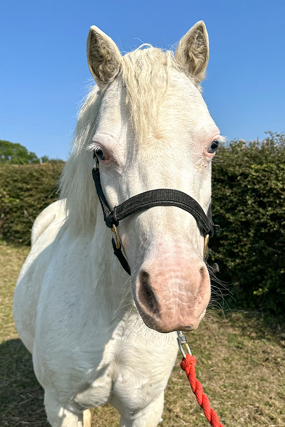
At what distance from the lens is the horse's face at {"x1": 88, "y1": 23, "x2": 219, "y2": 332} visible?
112 cm

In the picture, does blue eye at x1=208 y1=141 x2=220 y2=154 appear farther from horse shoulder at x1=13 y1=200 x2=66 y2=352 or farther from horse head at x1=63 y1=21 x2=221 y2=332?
horse shoulder at x1=13 y1=200 x2=66 y2=352

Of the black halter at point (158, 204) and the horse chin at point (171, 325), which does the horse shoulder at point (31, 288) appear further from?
the horse chin at point (171, 325)

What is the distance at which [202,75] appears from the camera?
1.69 m

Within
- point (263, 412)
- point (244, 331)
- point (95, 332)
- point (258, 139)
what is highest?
point (258, 139)

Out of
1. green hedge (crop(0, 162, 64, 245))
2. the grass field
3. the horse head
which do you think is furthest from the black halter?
green hedge (crop(0, 162, 64, 245))

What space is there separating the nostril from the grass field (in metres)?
2.49

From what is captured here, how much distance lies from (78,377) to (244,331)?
368 cm

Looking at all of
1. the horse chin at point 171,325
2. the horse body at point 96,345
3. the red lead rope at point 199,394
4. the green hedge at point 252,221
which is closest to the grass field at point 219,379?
the green hedge at point 252,221

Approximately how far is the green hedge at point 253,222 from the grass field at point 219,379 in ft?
1.74

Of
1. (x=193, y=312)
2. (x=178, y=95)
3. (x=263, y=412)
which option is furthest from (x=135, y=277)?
(x=263, y=412)

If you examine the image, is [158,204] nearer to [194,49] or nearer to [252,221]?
[194,49]

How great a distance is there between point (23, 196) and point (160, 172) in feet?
30.1

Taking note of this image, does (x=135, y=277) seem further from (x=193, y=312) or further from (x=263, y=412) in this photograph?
(x=263, y=412)

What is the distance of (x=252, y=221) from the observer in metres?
4.87
